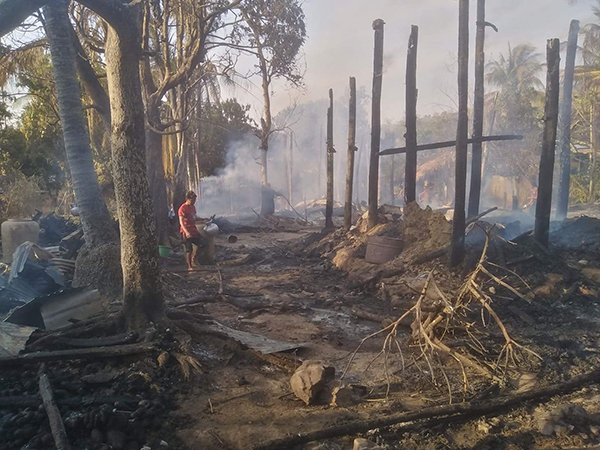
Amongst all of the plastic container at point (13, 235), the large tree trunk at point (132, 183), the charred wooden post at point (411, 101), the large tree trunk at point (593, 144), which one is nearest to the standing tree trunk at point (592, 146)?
the large tree trunk at point (593, 144)

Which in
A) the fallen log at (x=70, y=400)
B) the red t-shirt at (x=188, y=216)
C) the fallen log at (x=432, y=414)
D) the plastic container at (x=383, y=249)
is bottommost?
the plastic container at (x=383, y=249)

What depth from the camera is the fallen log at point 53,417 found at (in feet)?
10.3

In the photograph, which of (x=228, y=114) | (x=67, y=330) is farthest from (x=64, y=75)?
(x=228, y=114)

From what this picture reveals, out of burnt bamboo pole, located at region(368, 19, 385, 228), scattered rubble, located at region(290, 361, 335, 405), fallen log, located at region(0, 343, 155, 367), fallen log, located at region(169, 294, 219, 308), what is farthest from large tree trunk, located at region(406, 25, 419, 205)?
fallen log, located at region(0, 343, 155, 367)

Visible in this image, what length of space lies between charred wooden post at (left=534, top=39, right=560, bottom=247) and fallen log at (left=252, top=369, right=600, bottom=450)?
17.2 ft

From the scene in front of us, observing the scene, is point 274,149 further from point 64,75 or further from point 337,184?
point 64,75

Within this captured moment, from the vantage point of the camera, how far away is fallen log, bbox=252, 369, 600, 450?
131 inches

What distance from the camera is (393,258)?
9875 millimetres

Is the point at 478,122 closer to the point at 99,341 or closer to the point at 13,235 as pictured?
the point at 99,341

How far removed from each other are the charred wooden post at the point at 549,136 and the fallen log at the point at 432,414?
5239mm

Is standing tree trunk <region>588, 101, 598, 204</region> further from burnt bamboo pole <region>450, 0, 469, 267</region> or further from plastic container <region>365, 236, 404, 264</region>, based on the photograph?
plastic container <region>365, 236, 404, 264</region>

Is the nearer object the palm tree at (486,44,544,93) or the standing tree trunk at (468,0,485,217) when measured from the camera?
the standing tree trunk at (468,0,485,217)

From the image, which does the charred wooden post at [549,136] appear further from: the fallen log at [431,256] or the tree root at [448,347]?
the tree root at [448,347]

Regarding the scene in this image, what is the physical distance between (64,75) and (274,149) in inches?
1612
